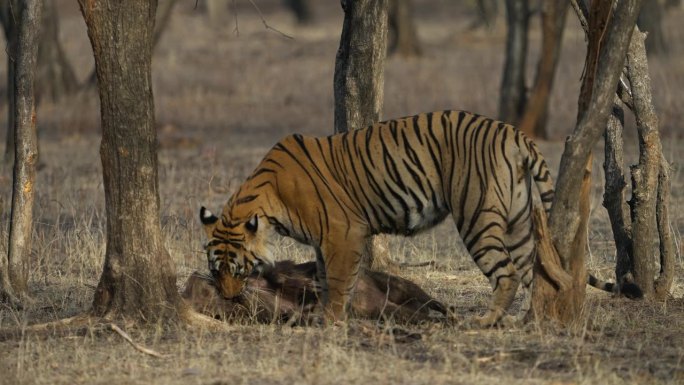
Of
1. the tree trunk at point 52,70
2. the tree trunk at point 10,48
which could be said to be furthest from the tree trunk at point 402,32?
the tree trunk at point 10,48

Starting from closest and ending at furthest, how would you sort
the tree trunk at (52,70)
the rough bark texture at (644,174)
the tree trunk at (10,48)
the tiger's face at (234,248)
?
1. the tiger's face at (234,248)
2. the rough bark texture at (644,174)
3. the tree trunk at (10,48)
4. the tree trunk at (52,70)

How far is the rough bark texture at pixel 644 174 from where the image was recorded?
7.84 metres

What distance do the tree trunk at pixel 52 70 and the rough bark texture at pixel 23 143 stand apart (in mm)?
13460

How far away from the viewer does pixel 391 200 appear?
7500 millimetres

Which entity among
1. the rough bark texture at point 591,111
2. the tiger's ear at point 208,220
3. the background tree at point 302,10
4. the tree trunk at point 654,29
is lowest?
the tiger's ear at point 208,220

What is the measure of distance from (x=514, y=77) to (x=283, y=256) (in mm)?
8585

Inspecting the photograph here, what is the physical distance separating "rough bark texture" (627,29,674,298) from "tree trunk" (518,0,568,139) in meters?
8.91

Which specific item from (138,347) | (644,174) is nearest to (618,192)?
(644,174)

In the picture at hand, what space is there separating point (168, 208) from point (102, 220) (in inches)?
25.7

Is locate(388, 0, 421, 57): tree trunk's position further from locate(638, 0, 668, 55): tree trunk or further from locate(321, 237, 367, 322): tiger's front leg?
locate(321, 237, 367, 322): tiger's front leg

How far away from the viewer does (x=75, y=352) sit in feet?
21.0

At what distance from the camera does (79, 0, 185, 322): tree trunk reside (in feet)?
22.6

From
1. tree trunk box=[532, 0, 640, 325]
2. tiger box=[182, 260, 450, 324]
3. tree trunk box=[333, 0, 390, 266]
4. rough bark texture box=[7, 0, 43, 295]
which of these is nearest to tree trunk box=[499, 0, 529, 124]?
tree trunk box=[333, 0, 390, 266]

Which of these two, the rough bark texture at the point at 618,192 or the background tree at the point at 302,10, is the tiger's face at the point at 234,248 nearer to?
the rough bark texture at the point at 618,192
